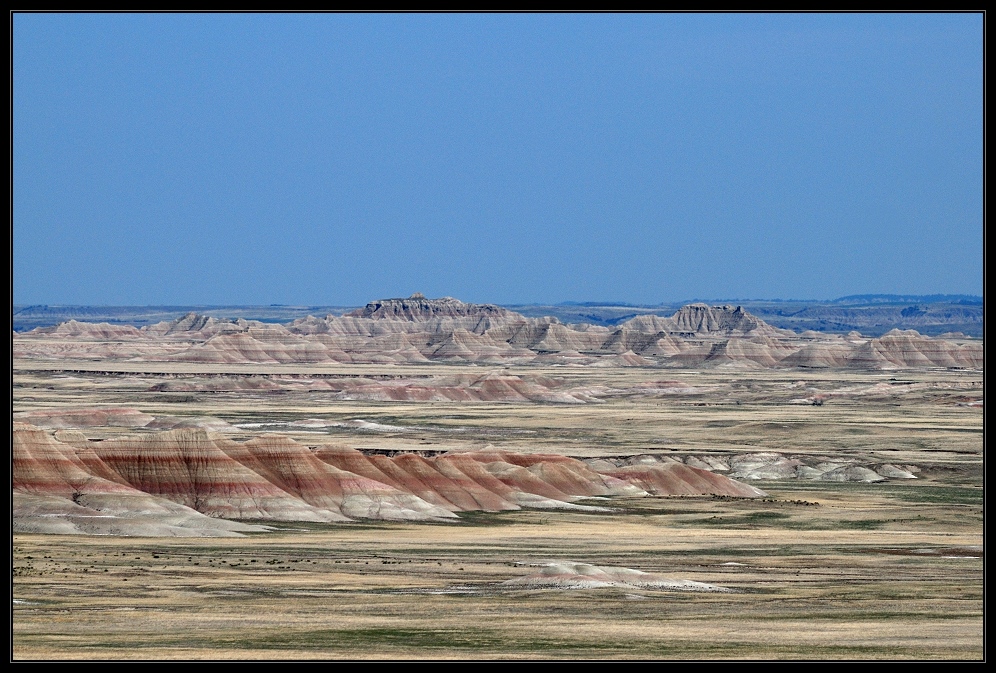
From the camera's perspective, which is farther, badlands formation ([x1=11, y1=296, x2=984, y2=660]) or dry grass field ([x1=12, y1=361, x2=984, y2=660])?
badlands formation ([x1=11, y1=296, x2=984, y2=660])

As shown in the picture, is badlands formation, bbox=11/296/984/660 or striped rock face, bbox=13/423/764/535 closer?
badlands formation, bbox=11/296/984/660

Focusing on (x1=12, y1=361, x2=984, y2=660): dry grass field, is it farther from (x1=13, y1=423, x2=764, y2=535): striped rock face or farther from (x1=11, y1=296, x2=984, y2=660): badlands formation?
(x1=13, y1=423, x2=764, y2=535): striped rock face

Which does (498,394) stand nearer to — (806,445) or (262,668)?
(806,445)

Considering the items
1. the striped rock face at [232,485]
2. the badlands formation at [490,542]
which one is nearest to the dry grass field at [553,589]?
the badlands formation at [490,542]

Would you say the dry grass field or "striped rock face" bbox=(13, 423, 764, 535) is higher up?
"striped rock face" bbox=(13, 423, 764, 535)

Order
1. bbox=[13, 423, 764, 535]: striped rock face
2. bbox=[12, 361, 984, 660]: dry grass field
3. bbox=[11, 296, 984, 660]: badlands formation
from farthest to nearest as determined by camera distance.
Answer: bbox=[13, 423, 764, 535]: striped rock face
bbox=[11, 296, 984, 660]: badlands formation
bbox=[12, 361, 984, 660]: dry grass field

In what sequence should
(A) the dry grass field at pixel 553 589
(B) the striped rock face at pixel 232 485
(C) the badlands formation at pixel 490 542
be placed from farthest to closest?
1. (B) the striped rock face at pixel 232 485
2. (C) the badlands formation at pixel 490 542
3. (A) the dry grass field at pixel 553 589

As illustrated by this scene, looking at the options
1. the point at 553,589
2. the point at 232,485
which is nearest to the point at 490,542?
the point at 232,485

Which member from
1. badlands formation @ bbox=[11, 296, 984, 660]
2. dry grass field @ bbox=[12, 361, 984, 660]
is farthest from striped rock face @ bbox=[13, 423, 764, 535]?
dry grass field @ bbox=[12, 361, 984, 660]

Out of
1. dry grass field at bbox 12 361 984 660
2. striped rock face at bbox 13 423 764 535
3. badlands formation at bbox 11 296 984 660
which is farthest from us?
striped rock face at bbox 13 423 764 535

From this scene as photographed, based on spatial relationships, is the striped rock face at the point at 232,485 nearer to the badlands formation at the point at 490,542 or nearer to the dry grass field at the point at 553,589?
the badlands formation at the point at 490,542
